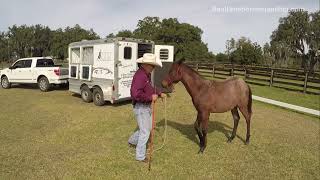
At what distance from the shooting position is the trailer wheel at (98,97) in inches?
540

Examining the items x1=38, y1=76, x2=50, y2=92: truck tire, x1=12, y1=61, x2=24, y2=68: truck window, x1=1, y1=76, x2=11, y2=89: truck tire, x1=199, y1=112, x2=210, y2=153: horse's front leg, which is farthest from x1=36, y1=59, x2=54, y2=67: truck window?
x1=199, y1=112, x2=210, y2=153: horse's front leg

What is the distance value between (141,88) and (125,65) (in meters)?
7.17

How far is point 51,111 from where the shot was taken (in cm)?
1241

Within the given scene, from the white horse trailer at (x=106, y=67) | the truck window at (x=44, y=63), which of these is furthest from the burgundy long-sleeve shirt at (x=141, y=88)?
the truck window at (x=44, y=63)

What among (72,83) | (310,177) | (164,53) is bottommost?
(310,177)

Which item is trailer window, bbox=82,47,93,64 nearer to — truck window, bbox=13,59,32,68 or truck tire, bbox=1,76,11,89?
truck window, bbox=13,59,32,68

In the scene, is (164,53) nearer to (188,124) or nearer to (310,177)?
(188,124)

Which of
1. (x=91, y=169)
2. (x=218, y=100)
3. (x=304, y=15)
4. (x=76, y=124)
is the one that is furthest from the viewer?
(x=304, y=15)

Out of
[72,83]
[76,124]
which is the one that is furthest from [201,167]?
[72,83]

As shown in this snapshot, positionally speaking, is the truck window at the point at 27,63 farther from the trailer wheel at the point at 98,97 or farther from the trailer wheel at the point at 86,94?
the trailer wheel at the point at 98,97

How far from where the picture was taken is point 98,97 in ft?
45.5

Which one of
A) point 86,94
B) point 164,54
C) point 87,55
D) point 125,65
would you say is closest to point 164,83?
point 125,65

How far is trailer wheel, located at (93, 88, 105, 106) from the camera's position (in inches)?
540

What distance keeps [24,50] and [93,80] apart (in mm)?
88673
